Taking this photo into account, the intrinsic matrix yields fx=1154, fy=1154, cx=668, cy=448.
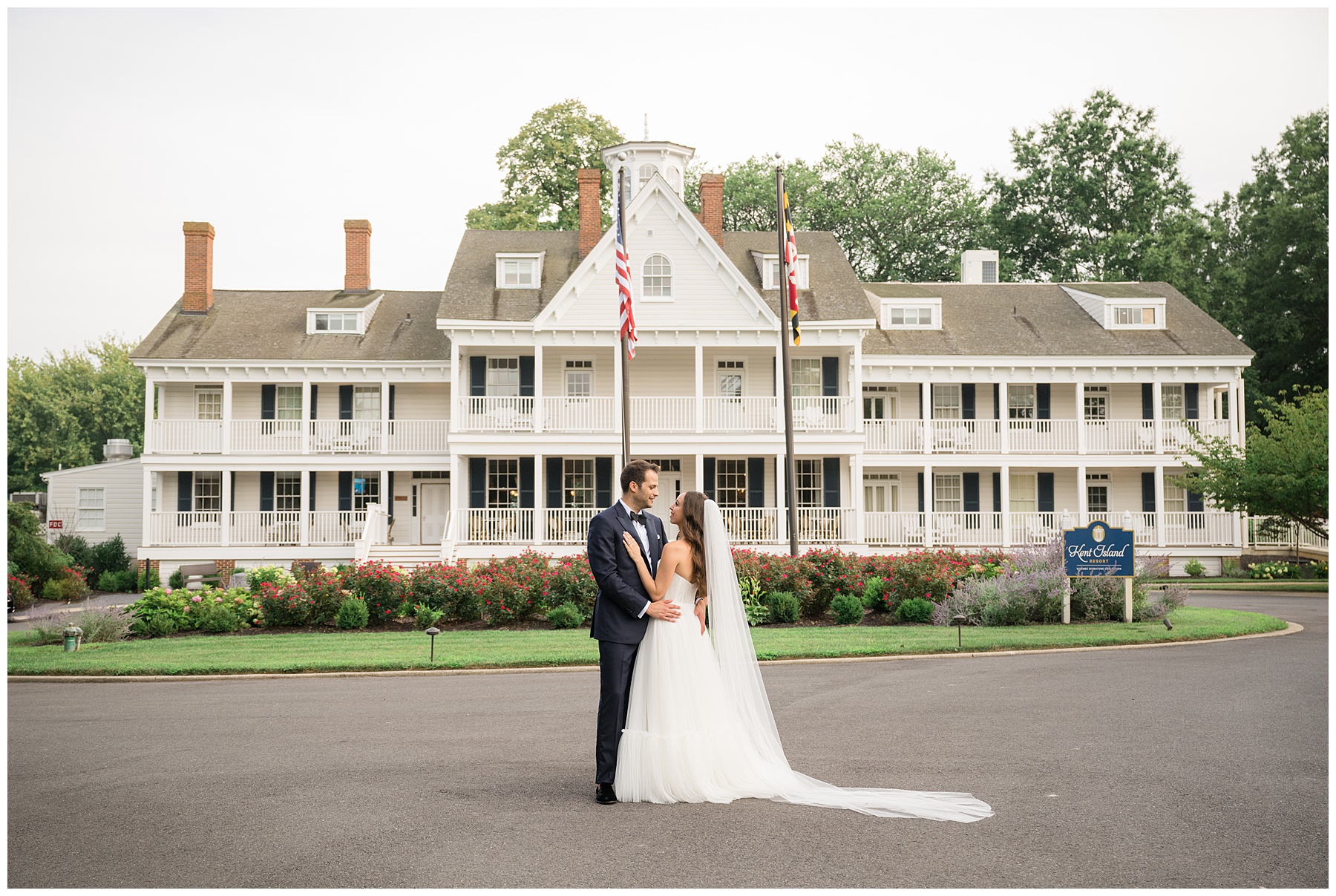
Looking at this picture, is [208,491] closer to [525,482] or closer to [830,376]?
[525,482]

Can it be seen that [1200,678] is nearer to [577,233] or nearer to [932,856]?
[932,856]

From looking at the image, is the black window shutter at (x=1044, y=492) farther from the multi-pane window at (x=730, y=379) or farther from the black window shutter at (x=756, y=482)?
the multi-pane window at (x=730, y=379)

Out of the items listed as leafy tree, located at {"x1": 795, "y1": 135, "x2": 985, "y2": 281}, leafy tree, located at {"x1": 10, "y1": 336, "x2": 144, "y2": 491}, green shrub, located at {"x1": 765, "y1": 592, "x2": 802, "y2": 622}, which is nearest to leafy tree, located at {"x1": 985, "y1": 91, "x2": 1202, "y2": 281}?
leafy tree, located at {"x1": 795, "y1": 135, "x2": 985, "y2": 281}

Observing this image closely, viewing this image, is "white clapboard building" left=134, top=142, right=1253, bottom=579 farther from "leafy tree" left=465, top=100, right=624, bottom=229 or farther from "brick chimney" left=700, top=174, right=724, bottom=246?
"leafy tree" left=465, top=100, right=624, bottom=229

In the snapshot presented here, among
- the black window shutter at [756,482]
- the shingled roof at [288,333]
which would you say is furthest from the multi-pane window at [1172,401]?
the shingled roof at [288,333]

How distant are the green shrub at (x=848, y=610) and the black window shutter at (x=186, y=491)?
2001 cm

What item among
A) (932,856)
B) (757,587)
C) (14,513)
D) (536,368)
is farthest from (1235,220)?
(932,856)

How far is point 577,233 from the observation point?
1382 inches

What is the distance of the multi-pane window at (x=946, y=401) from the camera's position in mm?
32719

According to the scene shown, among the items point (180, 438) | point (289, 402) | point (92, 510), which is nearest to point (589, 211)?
point (289, 402)

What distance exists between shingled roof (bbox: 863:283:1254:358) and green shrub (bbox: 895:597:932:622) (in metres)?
15.0

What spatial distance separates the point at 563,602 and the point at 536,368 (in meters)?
11.8

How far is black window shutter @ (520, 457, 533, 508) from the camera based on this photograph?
30156 mm

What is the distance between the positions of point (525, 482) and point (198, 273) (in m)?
12.1
